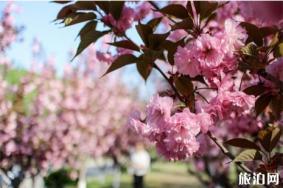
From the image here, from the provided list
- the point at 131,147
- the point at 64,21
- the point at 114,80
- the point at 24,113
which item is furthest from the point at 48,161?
the point at 131,147

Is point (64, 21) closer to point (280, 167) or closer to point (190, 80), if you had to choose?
point (190, 80)

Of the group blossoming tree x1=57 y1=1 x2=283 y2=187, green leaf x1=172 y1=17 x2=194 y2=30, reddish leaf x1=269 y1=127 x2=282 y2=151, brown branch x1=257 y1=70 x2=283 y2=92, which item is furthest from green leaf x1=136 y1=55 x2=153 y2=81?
reddish leaf x1=269 y1=127 x2=282 y2=151

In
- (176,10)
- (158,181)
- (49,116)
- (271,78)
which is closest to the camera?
(271,78)

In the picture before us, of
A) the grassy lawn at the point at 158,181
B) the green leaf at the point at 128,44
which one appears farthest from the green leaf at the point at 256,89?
the grassy lawn at the point at 158,181

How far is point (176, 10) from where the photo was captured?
150 centimetres

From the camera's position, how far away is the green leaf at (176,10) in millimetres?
1485

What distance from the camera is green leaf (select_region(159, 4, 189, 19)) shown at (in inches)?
58.5

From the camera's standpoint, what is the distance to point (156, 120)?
145 centimetres

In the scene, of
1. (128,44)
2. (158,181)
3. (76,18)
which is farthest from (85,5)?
(158,181)

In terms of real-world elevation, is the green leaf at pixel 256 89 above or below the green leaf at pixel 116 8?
below

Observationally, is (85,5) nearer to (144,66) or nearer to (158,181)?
(144,66)

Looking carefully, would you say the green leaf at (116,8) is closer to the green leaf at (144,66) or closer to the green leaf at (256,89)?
the green leaf at (144,66)

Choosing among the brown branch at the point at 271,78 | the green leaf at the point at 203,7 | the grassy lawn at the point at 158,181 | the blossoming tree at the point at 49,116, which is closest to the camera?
the brown branch at the point at 271,78

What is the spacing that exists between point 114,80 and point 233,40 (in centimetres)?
1302
